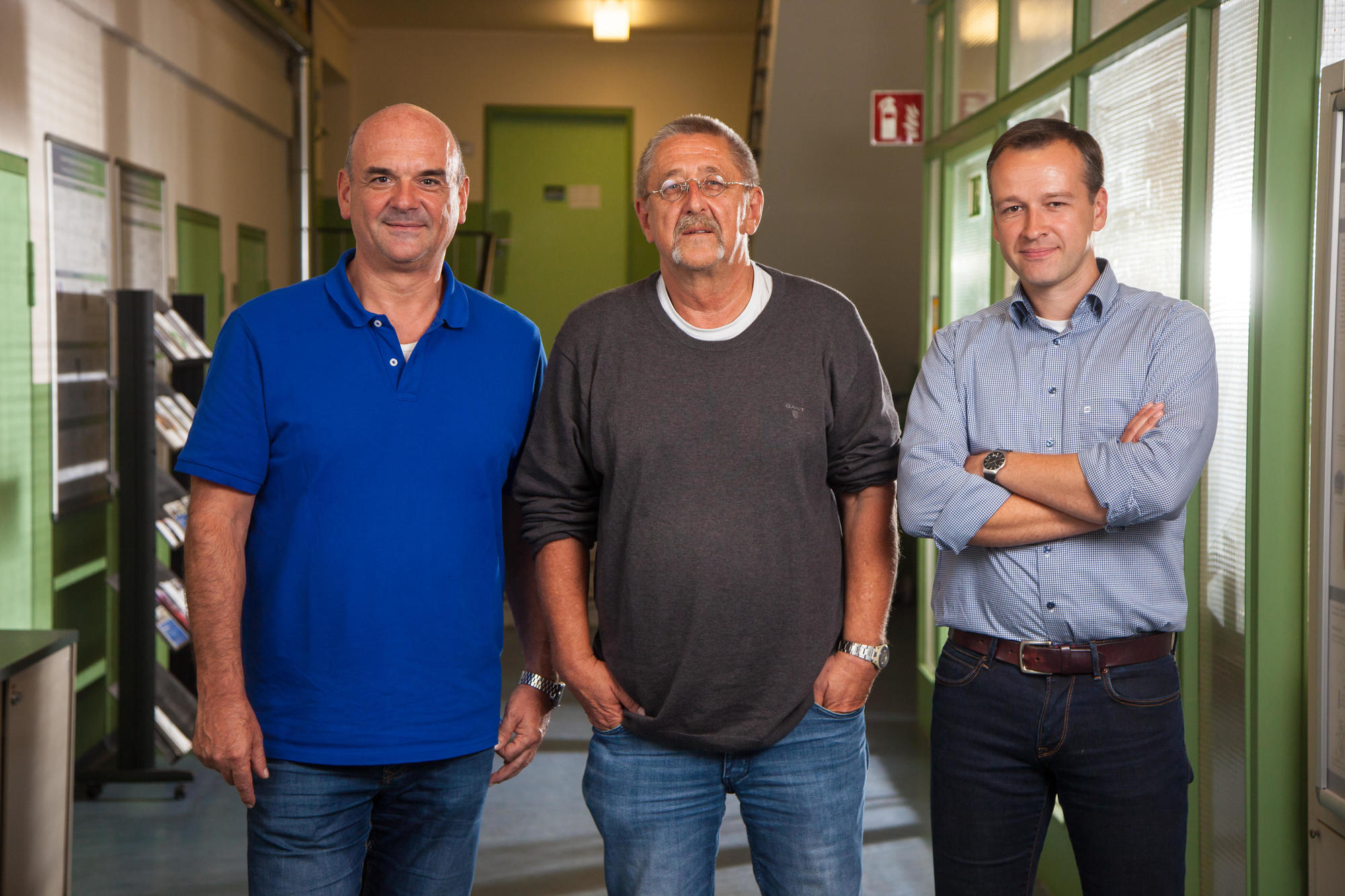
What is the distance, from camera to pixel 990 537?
179 centimetres

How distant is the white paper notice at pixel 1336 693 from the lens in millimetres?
1895

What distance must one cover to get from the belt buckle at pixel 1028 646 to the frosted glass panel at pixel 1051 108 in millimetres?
1799

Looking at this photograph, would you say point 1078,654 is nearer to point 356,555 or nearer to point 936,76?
point 356,555

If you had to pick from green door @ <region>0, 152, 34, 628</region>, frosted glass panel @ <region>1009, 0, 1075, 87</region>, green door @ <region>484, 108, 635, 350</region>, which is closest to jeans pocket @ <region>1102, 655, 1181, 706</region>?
frosted glass panel @ <region>1009, 0, 1075, 87</region>

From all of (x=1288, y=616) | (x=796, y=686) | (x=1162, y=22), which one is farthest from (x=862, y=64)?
(x=796, y=686)

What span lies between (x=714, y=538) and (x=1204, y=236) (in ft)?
4.65

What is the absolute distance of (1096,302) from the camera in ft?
6.08

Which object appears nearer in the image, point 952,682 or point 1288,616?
point 952,682

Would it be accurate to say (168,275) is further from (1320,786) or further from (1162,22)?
(1320,786)

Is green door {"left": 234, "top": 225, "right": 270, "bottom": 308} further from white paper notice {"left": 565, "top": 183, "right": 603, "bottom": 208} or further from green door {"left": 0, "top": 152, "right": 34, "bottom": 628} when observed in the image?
white paper notice {"left": 565, "top": 183, "right": 603, "bottom": 208}

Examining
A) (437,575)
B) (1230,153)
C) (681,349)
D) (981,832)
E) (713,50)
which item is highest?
(713,50)

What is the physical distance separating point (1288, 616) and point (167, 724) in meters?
3.59

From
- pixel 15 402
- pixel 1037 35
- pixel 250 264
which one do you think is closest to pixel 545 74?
pixel 250 264

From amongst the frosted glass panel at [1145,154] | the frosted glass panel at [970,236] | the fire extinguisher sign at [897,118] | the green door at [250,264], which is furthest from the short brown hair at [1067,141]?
the green door at [250,264]
